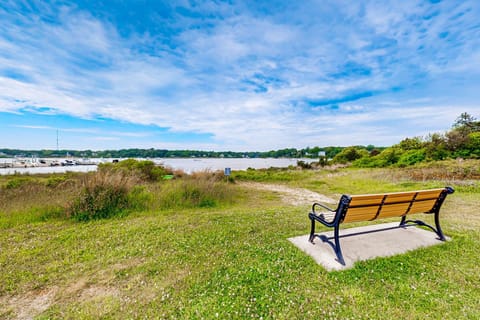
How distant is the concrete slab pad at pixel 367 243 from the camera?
2992mm

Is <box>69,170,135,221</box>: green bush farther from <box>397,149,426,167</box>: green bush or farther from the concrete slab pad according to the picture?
<box>397,149,426,167</box>: green bush

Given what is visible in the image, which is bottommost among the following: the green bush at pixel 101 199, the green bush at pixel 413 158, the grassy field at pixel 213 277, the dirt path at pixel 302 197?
the dirt path at pixel 302 197

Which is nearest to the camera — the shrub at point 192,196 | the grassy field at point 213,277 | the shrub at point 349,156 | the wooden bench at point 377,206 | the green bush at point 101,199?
the grassy field at point 213,277

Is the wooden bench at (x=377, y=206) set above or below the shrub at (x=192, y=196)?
above

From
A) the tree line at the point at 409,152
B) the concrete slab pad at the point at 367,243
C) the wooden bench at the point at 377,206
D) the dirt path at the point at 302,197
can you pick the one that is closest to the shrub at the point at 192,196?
the dirt path at the point at 302,197

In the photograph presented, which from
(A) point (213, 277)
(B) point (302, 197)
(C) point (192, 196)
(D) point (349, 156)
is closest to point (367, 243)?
(A) point (213, 277)

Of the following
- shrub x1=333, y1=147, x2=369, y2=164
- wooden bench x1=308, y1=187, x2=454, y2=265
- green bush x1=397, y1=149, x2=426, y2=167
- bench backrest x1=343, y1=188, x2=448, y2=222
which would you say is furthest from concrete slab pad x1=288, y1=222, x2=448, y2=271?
shrub x1=333, y1=147, x2=369, y2=164

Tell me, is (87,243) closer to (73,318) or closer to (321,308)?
(73,318)

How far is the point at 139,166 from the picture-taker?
13.0 meters

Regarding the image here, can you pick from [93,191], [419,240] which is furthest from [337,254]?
[93,191]

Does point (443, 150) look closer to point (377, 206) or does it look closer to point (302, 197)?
point (302, 197)

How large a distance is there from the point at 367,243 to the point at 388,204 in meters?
0.88

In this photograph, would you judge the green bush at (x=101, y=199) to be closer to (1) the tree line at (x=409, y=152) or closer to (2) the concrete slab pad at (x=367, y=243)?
(2) the concrete slab pad at (x=367, y=243)

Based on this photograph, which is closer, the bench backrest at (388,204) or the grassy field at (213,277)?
the grassy field at (213,277)
